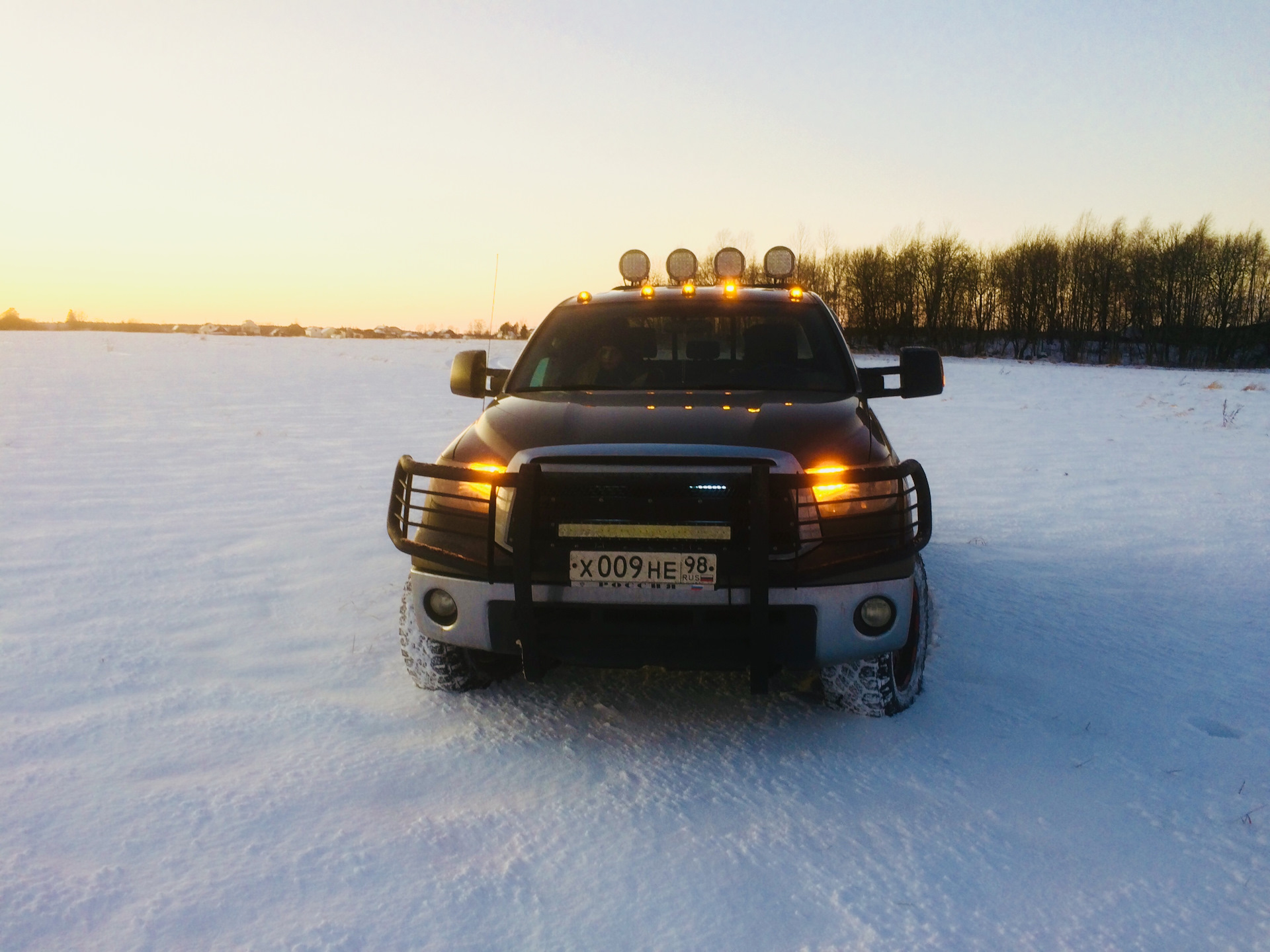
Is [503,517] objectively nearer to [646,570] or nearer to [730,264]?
[646,570]

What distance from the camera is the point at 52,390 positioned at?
50.4 feet

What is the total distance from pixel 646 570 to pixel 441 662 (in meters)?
1.05

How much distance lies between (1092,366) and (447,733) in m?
37.7

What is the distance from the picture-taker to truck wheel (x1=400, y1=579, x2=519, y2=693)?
11.2 ft

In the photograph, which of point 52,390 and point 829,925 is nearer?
point 829,925

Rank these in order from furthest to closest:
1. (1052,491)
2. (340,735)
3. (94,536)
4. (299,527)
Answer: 1. (1052,491)
2. (299,527)
3. (94,536)
4. (340,735)

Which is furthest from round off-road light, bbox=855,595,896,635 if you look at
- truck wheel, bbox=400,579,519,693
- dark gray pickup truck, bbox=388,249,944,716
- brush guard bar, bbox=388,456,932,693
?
truck wheel, bbox=400,579,519,693

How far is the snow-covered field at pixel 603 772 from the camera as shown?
2.18 metres

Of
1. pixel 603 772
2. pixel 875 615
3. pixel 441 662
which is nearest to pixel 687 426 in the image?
pixel 875 615

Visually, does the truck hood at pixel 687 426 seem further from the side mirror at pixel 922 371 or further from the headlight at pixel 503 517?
the side mirror at pixel 922 371

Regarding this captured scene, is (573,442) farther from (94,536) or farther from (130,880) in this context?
(94,536)

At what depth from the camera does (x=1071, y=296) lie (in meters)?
51.7

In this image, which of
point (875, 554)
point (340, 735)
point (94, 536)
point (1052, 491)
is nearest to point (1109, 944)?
point (875, 554)

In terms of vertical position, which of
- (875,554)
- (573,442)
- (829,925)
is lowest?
(829,925)
